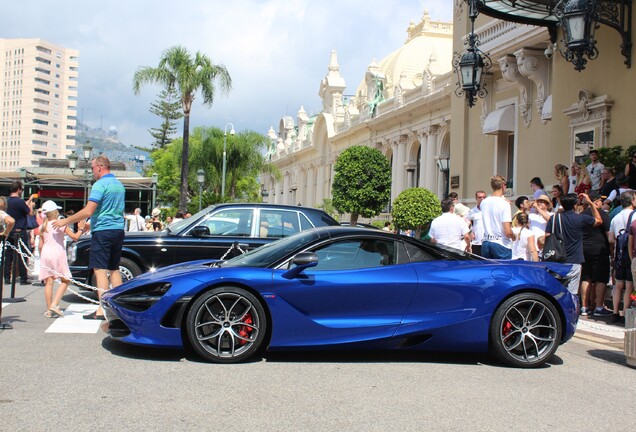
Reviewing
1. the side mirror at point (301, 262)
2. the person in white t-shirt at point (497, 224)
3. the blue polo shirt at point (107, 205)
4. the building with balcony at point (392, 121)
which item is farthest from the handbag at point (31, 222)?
the building with balcony at point (392, 121)

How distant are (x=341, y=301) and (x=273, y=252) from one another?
88 centimetres

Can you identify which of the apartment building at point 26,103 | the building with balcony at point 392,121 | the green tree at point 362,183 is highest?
the apartment building at point 26,103

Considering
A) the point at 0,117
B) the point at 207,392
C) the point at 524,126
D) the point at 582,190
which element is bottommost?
the point at 207,392

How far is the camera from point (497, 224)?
1036 centimetres

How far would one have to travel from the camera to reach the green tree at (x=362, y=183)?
43594mm

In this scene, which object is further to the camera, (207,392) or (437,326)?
(437,326)

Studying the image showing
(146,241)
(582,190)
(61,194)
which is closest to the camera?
(146,241)

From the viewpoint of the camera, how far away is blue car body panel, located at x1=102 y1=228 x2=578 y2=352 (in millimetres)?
6441

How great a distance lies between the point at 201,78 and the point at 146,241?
29.0 meters

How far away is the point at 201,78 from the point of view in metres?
38.8

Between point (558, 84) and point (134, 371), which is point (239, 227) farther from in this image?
point (558, 84)

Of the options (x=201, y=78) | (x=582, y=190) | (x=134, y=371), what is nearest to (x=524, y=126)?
(x=582, y=190)

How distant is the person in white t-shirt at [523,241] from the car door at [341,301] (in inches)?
176

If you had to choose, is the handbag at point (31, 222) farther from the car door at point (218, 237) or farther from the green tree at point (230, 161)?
the green tree at point (230, 161)
